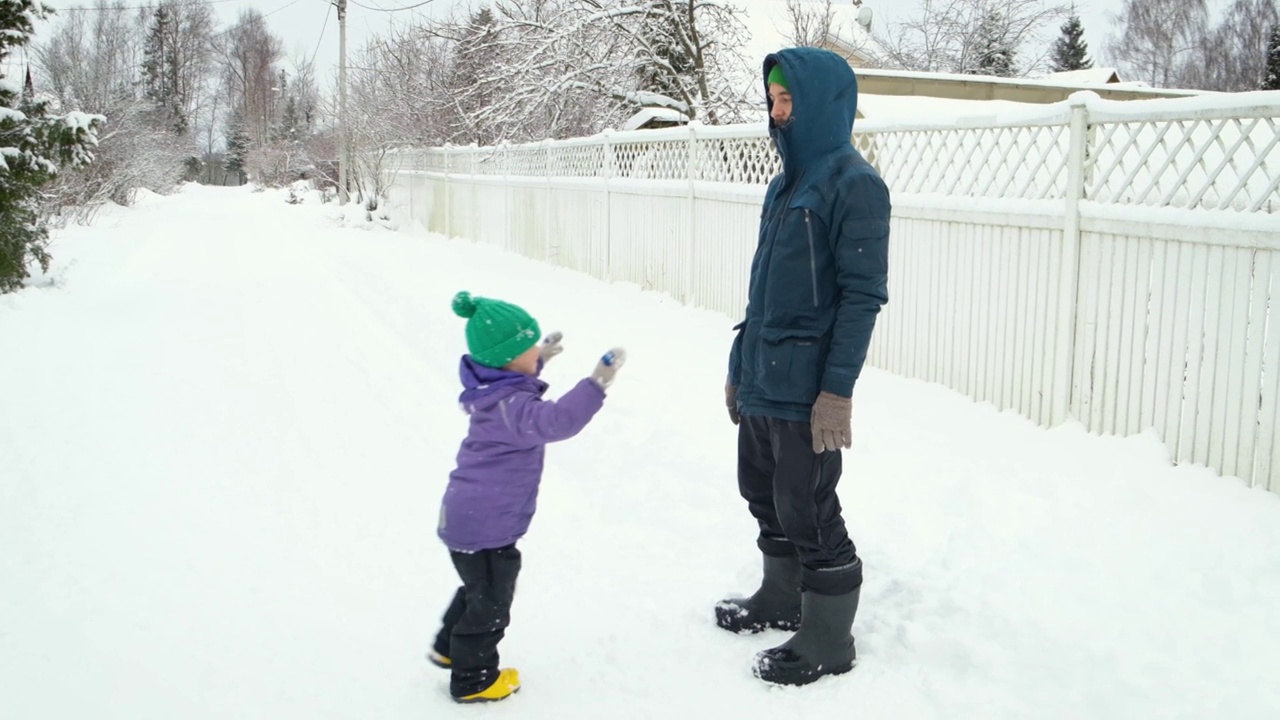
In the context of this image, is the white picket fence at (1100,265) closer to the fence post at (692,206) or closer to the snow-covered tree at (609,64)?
the fence post at (692,206)

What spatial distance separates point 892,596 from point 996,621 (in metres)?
0.36

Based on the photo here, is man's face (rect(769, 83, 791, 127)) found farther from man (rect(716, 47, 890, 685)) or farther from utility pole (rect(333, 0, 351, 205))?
utility pole (rect(333, 0, 351, 205))

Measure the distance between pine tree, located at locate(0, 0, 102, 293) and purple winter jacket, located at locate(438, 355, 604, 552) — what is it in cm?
901

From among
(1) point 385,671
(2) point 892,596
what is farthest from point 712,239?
(1) point 385,671

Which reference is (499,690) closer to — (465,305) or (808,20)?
(465,305)

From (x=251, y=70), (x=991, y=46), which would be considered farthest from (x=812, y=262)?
(x=251, y=70)

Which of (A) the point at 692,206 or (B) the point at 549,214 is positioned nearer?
(A) the point at 692,206

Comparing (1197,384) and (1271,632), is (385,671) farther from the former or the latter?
(1197,384)

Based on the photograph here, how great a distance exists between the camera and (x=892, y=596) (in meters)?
3.53

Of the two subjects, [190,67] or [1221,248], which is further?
[190,67]

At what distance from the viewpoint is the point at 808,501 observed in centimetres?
293

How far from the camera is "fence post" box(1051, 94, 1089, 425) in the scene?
488cm

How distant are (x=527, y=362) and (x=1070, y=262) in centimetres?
314

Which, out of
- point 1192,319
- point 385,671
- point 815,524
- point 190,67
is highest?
point 190,67
